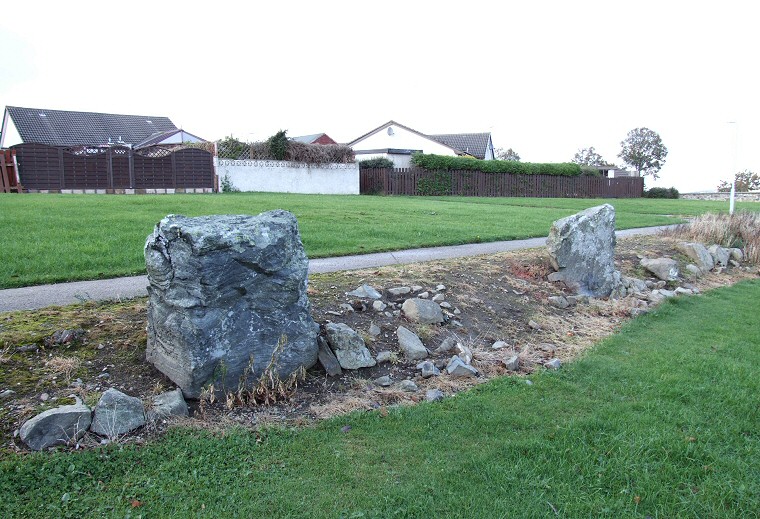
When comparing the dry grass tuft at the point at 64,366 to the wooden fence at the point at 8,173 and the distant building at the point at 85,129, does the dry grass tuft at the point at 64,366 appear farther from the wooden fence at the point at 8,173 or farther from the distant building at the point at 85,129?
the distant building at the point at 85,129

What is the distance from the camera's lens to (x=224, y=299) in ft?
15.4

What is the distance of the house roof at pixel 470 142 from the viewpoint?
170 ft

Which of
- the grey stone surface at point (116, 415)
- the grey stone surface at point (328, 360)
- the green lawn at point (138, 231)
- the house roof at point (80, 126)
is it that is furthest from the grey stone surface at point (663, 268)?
the house roof at point (80, 126)

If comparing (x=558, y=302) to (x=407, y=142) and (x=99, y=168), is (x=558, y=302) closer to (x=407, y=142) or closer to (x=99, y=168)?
(x=99, y=168)

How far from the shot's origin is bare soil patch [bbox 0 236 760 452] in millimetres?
4379

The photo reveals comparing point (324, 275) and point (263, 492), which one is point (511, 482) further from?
point (324, 275)

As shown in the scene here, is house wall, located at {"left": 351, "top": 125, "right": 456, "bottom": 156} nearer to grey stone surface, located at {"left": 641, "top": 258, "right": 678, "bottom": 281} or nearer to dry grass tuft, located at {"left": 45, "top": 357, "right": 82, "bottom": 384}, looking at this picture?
grey stone surface, located at {"left": 641, "top": 258, "right": 678, "bottom": 281}

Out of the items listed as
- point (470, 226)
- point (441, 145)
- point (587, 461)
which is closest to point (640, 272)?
point (470, 226)

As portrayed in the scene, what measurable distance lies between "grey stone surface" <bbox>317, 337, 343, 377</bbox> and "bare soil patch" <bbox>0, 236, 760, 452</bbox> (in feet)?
0.21

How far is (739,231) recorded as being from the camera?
15086 millimetres

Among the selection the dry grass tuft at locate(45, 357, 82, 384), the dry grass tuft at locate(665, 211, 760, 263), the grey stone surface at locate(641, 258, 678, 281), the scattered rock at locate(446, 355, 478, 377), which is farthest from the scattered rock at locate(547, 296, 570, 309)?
the dry grass tuft at locate(665, 211, 760, 263)

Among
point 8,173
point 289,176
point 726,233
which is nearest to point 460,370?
point 726,233

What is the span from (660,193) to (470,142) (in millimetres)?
16961

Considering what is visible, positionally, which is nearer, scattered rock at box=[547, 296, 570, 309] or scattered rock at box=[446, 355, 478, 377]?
scattered rock at box=[446, 355, 478, 377]
